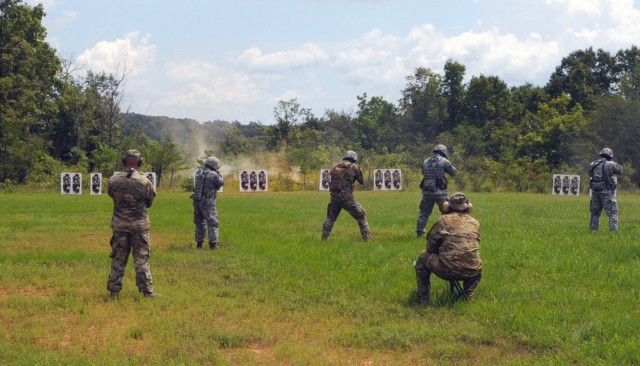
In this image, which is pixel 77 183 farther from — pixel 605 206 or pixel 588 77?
pixel 588 77

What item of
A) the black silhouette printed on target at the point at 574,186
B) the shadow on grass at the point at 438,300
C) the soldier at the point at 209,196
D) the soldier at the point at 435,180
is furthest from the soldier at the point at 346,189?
the black silhouette printed on target at the point at 574,186

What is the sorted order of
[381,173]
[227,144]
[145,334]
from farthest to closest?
[227,144] < [381,173] < [145,334]

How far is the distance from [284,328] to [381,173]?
36.6 metres

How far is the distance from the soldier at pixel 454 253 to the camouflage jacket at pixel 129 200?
14.2ft

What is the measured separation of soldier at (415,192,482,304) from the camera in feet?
27.8

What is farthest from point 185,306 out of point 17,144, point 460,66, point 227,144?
point 227,144

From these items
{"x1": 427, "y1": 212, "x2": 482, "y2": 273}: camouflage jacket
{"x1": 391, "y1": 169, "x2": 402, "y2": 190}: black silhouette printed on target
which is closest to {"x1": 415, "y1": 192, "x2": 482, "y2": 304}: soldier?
{"x1": 427, "y1": 212, "x2": 482, "y2": 273}: camouflage jacket

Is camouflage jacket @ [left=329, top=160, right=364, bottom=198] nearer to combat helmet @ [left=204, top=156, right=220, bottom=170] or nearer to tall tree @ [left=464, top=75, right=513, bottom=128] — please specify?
combat helmet @ [left=204, top=156, right=220, bottom=170]

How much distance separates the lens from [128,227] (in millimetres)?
9742

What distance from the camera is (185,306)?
915 centimetres

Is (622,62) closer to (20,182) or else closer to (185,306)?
(20,182)

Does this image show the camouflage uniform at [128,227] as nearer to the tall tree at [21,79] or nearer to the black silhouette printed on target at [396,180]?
the black silhouette printed on target at [396,180]

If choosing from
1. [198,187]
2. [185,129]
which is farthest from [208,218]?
[185,129]

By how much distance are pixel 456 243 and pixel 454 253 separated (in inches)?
5.8
